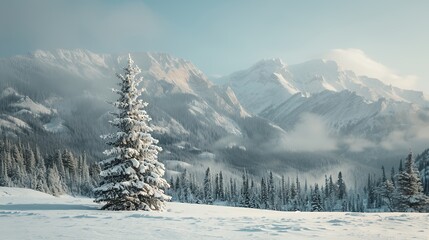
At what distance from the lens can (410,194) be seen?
58.1m

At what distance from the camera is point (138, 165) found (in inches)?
1207

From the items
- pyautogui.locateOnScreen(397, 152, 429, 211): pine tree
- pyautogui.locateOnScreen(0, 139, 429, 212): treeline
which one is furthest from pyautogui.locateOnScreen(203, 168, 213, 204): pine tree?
pyautogui.locateOnScreen(397, 152, 429, 211): pine tree

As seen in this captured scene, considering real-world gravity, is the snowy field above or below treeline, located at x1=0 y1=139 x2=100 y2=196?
below

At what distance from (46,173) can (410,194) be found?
337 feet

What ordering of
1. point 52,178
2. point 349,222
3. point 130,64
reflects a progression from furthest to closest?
point 52,178 → point 130,64 → point 349,222

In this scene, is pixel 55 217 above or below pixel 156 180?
below

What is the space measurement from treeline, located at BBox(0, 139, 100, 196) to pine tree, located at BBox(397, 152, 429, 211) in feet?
278

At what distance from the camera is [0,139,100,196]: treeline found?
11410cm

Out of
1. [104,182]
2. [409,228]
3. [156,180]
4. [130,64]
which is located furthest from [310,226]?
[130,64]

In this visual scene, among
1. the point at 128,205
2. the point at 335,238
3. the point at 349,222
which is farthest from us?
the point at 128,205

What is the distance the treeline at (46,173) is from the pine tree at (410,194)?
8476 cm

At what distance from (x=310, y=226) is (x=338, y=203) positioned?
18271 cm

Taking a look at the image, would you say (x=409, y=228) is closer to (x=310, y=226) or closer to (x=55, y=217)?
Answer: (x=310, y=226)

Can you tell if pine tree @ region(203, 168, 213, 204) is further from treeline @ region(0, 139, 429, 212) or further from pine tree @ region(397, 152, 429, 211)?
pine tree @ region(397, 152, 429, 211)
